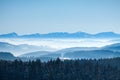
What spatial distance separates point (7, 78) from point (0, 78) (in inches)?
149

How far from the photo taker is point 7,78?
651ft

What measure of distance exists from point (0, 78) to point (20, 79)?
10717 mm

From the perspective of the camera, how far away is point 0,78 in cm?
19862

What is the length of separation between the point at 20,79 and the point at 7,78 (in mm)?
7011

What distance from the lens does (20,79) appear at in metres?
200
